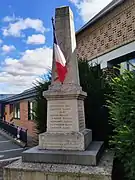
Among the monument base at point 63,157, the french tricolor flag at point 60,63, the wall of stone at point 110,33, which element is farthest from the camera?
the wall of stone at point 110,33

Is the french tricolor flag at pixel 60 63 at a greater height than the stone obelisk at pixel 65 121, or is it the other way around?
the french tricolor flag at pixel 60 63

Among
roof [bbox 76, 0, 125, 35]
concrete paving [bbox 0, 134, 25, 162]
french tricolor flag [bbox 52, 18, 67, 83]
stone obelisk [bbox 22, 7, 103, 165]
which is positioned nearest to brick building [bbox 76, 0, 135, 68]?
roof [bbox 76, 0, 125, 35]

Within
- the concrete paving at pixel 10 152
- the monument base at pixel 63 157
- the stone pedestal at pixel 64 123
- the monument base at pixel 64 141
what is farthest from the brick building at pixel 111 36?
the concrete paving at pixel 10 152

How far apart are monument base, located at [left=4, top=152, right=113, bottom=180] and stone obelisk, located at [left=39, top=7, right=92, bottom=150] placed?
57 cm

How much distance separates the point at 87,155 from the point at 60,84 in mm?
1679

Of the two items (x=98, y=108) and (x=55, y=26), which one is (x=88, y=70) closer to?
(x=98, y=108)

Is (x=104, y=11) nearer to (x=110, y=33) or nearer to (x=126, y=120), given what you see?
(x=110, y=33)

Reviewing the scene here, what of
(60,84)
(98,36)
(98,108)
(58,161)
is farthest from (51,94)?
(98,36)

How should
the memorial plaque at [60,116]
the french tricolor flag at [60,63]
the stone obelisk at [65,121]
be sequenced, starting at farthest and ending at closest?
the french tricolor flag at [60,63], the memorial plaque at [60,116], the stone obelisk at [65,121]

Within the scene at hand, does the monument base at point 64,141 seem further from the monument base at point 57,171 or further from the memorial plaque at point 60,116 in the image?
the monument base at point 57,171

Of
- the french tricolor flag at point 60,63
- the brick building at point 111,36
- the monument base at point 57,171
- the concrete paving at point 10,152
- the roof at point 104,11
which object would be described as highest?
the roof at point 104,11

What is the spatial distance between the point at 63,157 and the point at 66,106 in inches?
42.9

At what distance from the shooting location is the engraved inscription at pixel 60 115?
16.1 ft

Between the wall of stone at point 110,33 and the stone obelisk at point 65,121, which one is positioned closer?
the stone obelisk at point 65,121
